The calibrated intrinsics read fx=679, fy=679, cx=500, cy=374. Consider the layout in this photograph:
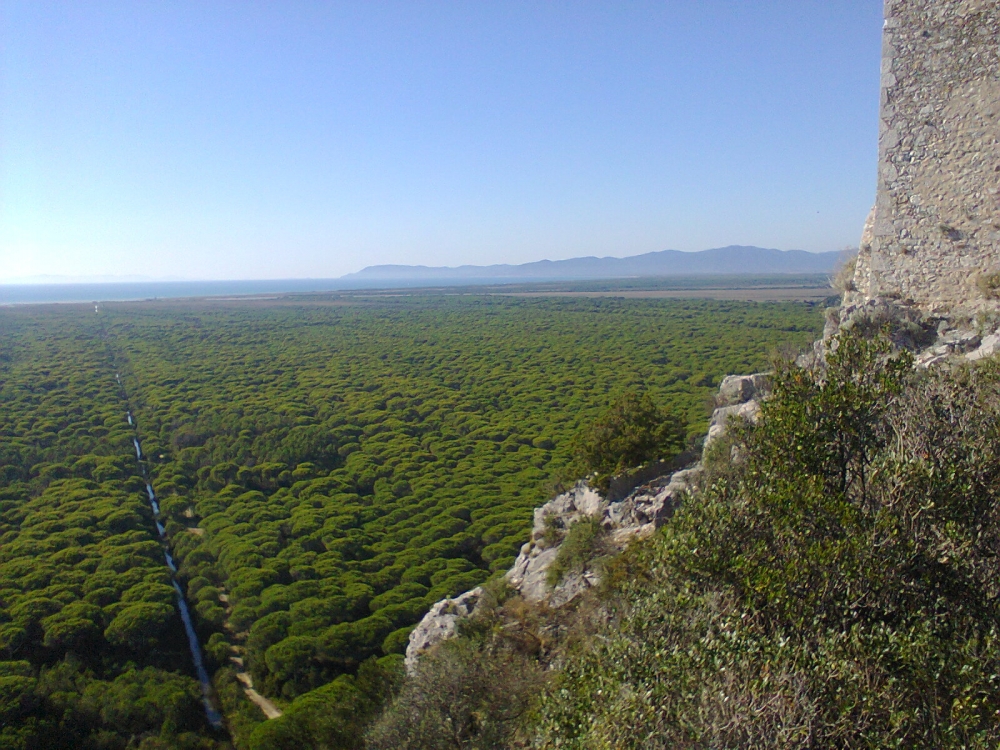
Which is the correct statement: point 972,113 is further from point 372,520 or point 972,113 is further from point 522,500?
point 372,520

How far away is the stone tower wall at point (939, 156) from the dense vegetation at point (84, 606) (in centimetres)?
1570

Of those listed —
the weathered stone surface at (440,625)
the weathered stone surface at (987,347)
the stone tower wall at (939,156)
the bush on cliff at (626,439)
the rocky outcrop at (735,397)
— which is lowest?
the weathered stone surface at (440,625)

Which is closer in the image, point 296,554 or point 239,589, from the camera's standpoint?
point 239,589

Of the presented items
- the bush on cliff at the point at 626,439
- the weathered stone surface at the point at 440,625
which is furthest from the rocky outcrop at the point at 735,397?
the weathered stone surface at the point at 440,625

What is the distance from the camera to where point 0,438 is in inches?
1353

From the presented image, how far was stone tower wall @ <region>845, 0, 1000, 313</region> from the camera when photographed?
10281mm

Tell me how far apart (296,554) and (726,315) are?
80625mm

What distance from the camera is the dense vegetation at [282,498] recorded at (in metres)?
15.4

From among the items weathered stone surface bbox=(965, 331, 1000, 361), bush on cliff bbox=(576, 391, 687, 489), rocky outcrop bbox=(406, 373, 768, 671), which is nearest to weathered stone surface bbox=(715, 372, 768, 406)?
rocky outcrop bbox=(406, 373, 768, 671)

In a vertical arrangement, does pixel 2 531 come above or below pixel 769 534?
below

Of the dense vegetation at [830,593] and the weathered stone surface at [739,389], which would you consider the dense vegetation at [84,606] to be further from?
the weathered stone surface at [739,389]

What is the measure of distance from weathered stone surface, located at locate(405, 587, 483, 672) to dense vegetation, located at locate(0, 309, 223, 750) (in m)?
5.07

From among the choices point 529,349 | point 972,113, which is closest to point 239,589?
point 972,113

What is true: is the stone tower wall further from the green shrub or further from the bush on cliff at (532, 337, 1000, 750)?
the green shrub
